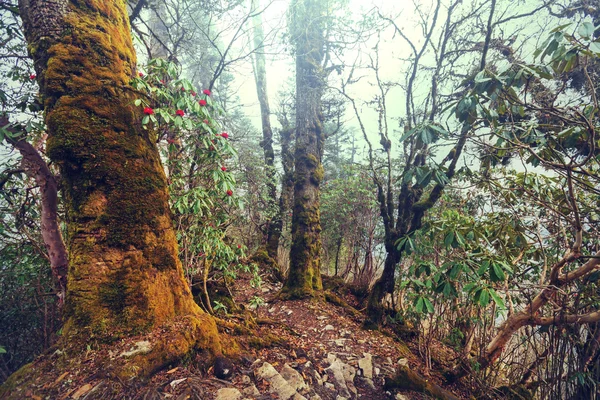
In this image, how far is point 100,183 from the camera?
5.59ft

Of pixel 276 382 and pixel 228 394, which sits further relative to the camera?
pixel 276 382

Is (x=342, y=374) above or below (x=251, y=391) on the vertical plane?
below

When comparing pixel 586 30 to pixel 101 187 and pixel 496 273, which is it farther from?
pixel 101 187

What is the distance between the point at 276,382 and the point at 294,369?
0.34 meters

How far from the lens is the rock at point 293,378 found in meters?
1.99

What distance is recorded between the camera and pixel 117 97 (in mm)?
1843

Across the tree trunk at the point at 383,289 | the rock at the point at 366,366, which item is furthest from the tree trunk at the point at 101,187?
the tree trunk at the point at 383,289

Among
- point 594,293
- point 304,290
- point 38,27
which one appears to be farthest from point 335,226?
point 38,27

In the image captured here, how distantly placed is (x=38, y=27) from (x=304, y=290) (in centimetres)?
418

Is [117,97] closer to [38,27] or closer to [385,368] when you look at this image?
[38,27]

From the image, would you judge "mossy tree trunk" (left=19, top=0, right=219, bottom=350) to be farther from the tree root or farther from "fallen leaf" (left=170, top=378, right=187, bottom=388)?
the tree root

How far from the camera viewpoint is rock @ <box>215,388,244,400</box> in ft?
5.18

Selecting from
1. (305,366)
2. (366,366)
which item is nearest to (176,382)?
(305,366)

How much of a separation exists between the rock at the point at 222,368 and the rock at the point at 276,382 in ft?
0.72
